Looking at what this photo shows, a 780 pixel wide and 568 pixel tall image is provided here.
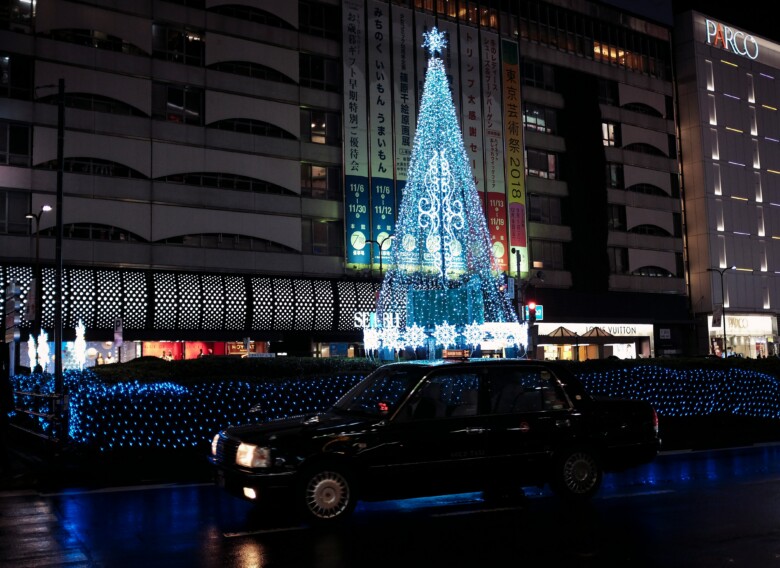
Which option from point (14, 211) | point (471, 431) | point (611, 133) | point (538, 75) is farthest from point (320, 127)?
point (471, 431)

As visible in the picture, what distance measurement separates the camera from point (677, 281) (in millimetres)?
64062

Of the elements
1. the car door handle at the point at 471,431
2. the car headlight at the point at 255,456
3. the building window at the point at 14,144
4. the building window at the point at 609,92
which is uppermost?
the building window at the point at 609,92

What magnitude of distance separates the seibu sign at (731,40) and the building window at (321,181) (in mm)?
37447

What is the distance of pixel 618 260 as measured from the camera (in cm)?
6084

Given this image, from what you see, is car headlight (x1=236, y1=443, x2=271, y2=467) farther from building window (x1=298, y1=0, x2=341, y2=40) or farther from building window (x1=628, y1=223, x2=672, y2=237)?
building window (x1=628, y1=223, x2=672, y2=237)

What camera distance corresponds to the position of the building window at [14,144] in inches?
1570

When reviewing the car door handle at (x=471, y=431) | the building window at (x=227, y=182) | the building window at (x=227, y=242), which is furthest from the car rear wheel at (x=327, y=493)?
the building window at (x=227, y=182)

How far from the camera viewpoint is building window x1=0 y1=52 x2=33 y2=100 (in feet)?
131

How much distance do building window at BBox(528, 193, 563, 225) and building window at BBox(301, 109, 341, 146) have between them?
611 inches

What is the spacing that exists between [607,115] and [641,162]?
4859mm

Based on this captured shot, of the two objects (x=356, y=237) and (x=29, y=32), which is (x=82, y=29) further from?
(x=356, y=237)

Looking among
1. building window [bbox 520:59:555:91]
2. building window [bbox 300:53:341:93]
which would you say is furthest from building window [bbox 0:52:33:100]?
building window [bbox 520:59:555:91]

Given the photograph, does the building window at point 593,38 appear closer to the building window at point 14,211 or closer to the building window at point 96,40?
the building window at point 96,40

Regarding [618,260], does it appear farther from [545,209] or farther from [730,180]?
[730,180]
